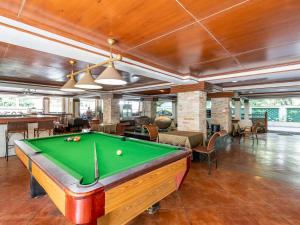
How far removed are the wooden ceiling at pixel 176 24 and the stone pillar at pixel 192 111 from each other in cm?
238

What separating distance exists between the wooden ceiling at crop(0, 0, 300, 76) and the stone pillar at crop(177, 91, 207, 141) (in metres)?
2.38

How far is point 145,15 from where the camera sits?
187cm

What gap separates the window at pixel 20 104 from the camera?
1272 centimetres

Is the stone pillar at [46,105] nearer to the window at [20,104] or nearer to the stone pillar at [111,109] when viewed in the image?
the window at [20,104]

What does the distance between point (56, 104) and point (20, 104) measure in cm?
265

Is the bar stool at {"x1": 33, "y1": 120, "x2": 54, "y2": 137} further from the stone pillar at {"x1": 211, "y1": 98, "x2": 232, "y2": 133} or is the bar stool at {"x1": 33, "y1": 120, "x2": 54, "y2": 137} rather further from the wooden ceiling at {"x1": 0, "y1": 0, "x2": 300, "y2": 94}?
the stone pillar at {"x1": 211, "y1": 98, "x2": 232, "y2": 133}

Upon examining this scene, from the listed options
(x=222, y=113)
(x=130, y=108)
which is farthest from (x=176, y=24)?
(x=130, y=108)

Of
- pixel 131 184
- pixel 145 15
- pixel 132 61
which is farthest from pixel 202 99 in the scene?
pixel 131 184

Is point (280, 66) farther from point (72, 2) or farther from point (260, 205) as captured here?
point (72, 2)

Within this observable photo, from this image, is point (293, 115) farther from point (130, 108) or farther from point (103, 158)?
point (103, 158)

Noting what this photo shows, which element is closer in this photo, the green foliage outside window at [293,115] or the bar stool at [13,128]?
the bar stool at [13,128]

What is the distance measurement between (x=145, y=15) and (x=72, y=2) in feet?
2.59

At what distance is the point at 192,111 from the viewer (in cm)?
548

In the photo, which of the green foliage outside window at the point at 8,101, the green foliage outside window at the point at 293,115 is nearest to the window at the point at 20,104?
the green foliage outside window at the point at 8,101
